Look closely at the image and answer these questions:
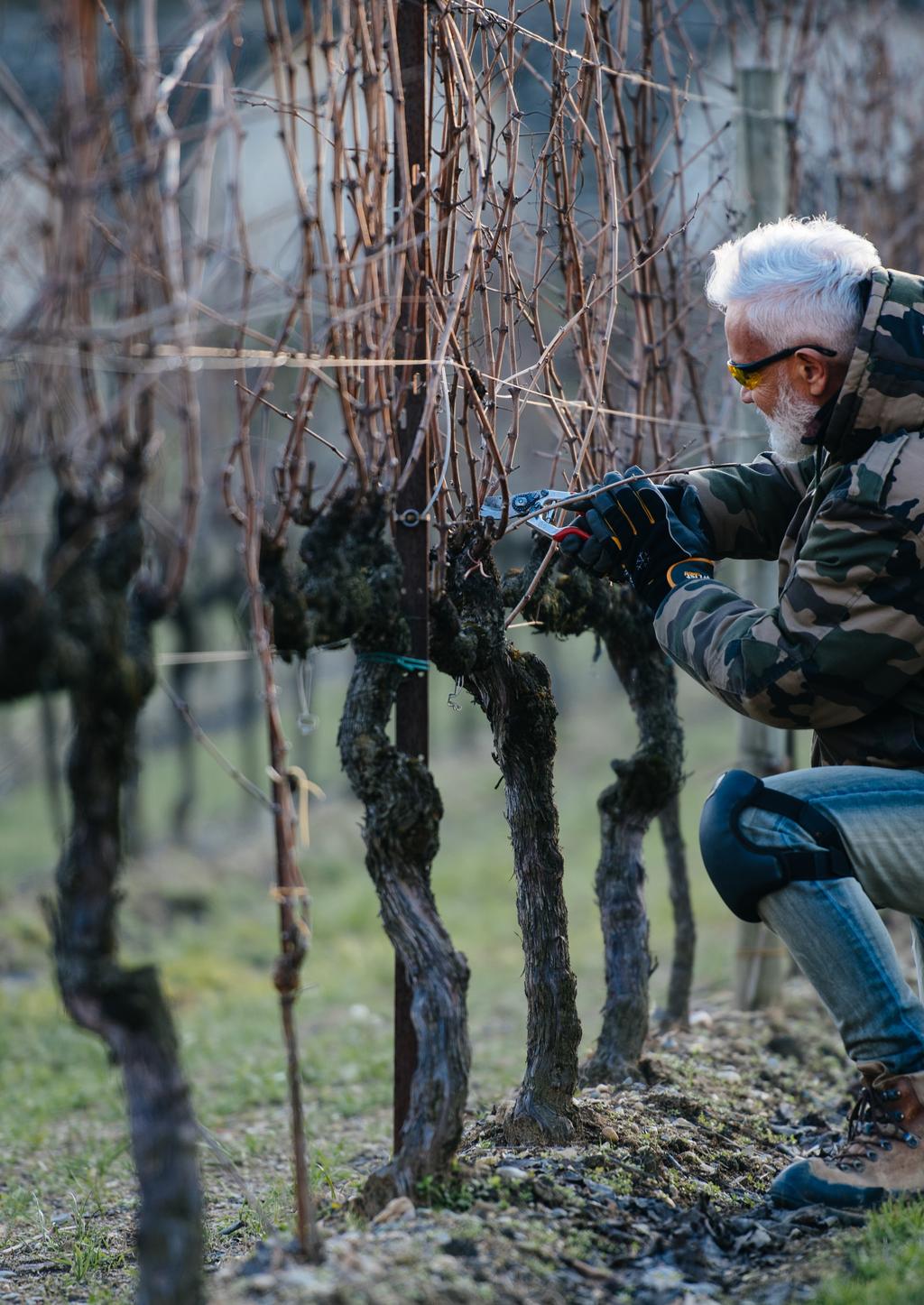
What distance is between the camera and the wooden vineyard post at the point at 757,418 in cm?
512

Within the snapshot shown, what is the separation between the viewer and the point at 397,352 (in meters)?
3.04

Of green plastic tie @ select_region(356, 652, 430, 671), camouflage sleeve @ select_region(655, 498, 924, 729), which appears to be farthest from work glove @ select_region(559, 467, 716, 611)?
green plastic tie @ select_region(356, 652, 430, 671)

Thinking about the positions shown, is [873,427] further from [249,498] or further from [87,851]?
[87,851]

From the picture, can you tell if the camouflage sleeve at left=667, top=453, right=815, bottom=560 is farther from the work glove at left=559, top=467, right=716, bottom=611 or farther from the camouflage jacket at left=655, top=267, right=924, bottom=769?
the camouflage jacket at left=655, top=267, right=924, bottom=769

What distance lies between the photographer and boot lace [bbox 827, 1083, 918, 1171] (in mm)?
2768

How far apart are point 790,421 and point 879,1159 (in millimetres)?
1596

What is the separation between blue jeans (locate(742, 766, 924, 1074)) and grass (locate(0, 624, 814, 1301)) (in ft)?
3.11

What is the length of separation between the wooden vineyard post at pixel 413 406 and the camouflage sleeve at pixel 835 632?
64cm

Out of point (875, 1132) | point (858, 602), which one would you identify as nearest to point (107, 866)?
point (858, 602)

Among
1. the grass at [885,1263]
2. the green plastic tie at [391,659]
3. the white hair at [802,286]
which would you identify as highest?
the white hair at [802,286]

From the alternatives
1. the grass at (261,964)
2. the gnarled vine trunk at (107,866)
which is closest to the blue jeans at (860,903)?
the grass at (261,964)

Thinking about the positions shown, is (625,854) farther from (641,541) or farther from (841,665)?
(841,665)

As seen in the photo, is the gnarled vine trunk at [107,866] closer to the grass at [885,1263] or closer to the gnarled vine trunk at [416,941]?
the gnarled vine trunk at [416,941]

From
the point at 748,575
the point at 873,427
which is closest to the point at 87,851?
the point at 873,427
